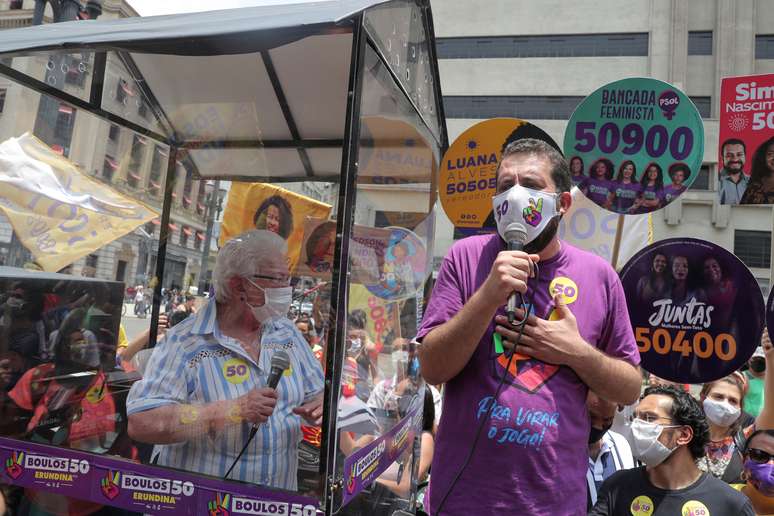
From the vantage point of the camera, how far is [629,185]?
3502mm

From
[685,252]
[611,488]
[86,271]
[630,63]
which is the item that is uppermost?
[630,63]

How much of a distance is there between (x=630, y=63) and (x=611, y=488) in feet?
95.4

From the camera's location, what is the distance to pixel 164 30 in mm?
2213

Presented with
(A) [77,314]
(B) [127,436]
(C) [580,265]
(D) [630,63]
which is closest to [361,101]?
(C) [580,265]

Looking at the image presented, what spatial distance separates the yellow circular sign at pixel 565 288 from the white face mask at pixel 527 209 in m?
0.17

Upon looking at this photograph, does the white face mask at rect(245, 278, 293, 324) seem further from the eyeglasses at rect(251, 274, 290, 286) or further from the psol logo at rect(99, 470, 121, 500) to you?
the psol logo at rect(99, 470, 121, 500)

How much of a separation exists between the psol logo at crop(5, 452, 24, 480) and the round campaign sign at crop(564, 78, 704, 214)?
3.25 m

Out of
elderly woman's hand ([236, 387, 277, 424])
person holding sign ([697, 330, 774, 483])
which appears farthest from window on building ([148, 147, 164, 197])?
person holding sign ([697, 330, 774, 483])

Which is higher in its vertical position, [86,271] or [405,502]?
[86,271]

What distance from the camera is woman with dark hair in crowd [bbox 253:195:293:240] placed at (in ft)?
10.2

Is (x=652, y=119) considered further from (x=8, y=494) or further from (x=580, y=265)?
(x=8, y=494)

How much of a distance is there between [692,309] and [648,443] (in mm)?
765

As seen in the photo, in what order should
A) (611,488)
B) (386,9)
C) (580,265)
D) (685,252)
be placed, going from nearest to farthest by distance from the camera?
(580,265), (386,9), (611,488), (685,252)

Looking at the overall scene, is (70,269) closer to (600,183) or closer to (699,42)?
(600,183)
